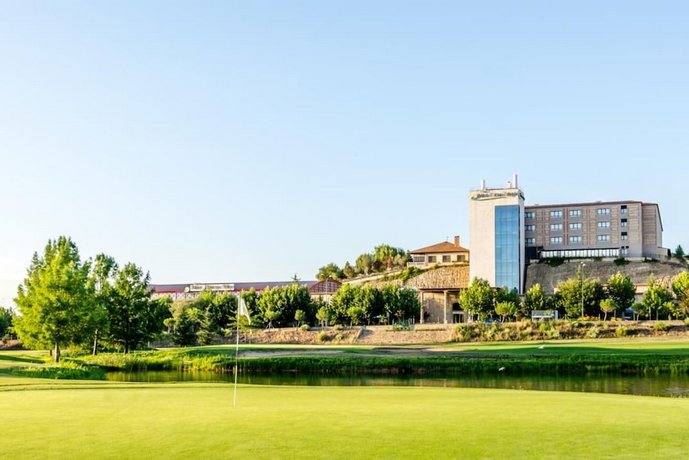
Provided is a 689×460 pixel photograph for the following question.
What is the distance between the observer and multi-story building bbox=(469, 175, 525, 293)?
12662 cm

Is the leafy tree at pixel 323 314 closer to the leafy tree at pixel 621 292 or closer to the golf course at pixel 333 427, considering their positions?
the leafy tree at pixel 621 292

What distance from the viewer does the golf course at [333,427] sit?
12727 mm

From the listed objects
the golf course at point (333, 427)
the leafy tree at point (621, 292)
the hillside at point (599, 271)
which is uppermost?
the hillside at point (599, 271)

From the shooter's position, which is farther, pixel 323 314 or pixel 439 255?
pixel 439 255

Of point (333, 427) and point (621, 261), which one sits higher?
point (621, 261)

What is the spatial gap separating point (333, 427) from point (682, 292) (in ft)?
313

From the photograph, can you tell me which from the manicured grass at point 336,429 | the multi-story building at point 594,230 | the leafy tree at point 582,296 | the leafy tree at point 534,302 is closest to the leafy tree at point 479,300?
the leafy tree at point 534,302

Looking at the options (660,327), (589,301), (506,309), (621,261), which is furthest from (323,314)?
(621,261)

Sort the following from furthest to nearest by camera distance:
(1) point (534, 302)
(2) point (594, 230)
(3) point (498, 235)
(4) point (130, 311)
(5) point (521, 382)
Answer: (2) point (594, 230), (3) point (498, 235), (1) point (534, 302), (4) point (130, 311), (5) point (521, 382)

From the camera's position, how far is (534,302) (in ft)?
344

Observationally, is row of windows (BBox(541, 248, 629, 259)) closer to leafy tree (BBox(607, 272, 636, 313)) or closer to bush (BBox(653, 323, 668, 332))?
leafy tree (BBox(607, 272, 636, 313))

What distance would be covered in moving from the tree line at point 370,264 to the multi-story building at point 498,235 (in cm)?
3658

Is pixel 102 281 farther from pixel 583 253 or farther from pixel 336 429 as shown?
pixel 583 253

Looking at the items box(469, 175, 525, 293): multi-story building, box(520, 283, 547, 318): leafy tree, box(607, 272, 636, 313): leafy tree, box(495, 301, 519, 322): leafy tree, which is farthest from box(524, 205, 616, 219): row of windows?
box(495, 301, 519, 322): leafy tree
